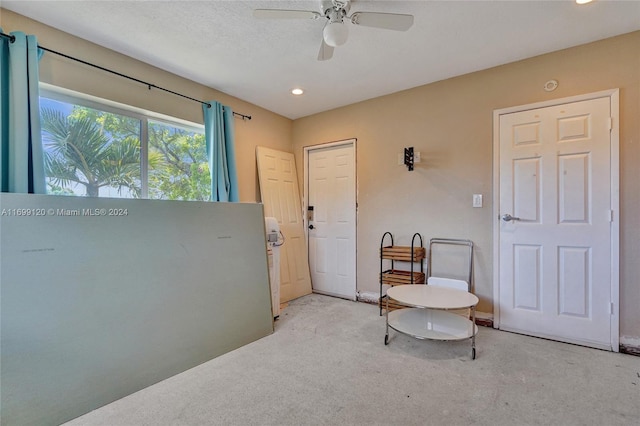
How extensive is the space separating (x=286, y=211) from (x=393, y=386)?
2.69 m

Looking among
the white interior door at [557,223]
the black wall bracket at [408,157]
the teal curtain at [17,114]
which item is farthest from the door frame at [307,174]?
the teal curtain at [17,114]

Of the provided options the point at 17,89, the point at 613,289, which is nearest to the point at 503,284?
the point at 613,289

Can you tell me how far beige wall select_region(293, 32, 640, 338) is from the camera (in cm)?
239

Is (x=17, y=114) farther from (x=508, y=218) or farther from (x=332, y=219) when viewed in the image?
(x=508, y=218)

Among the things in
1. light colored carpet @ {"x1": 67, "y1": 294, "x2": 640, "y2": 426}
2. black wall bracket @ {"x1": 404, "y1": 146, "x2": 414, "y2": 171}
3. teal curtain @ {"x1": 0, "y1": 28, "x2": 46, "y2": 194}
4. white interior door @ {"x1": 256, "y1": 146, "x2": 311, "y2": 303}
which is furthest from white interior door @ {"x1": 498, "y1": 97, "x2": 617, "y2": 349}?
teal curtain @ {"x1": 0, "y1": 28, "x2": 46, "y2": 194}

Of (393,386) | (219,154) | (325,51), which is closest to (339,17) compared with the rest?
(325,51)

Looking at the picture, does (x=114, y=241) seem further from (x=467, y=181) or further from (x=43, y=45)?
(x=467, y=181)

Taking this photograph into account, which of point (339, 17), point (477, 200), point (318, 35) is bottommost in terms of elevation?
point (477, 200)

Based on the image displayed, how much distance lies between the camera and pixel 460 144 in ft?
10.3

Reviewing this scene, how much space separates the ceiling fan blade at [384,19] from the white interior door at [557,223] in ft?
5.46

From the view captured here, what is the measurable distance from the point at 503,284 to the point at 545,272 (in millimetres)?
366

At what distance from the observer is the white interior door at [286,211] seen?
3943 millimetres

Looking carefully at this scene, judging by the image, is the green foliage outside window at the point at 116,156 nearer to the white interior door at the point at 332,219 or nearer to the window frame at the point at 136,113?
the window frame at the point at 136,113

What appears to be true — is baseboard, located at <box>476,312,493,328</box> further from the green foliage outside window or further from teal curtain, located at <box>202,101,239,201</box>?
→ the green foliage outside window
